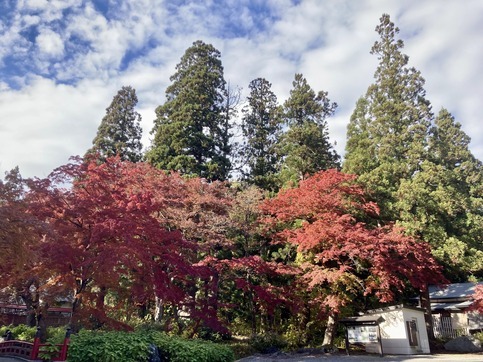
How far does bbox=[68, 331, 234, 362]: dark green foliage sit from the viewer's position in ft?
29.2

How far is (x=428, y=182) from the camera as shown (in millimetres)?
19812

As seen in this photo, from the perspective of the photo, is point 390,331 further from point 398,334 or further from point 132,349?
point 132,349

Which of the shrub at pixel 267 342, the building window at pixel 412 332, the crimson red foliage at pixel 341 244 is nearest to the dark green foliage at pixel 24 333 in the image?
the shrub at pixel 267 342

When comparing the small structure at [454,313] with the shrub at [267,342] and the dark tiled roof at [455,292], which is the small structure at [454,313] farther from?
the shrub at [267,342]

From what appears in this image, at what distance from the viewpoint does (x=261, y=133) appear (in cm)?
2970

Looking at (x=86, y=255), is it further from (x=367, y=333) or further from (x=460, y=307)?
(x=460, y=307)

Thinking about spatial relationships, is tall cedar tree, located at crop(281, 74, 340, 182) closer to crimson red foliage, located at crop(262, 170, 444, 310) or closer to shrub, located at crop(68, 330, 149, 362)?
crimson red foliage, located at crop(262, 170, 444, 310)

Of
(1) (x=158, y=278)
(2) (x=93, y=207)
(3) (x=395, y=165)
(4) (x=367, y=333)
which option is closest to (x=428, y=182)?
(3) (x=395, y=165)

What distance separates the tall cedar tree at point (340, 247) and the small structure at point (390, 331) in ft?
2.56

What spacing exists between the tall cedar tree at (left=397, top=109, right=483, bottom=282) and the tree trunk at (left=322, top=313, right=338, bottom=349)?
546 centimetres

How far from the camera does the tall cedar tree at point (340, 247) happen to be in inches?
591

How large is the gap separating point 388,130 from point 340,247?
10078 mm

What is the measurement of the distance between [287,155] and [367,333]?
14.0 meters

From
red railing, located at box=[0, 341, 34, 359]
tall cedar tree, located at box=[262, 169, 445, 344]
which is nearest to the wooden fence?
tall cedar tree, located at box=[262, 169, 445, 344]
